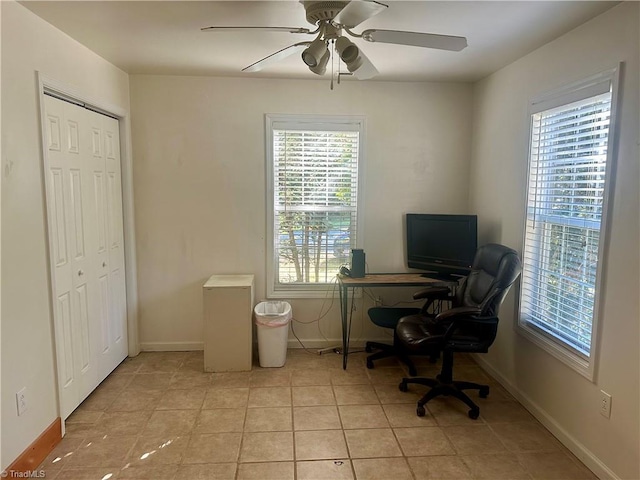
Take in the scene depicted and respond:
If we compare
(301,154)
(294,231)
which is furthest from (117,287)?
(301,154)

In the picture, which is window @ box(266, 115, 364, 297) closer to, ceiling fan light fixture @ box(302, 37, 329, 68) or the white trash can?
the white trash can

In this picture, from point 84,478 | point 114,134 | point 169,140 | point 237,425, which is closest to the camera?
point 84,478

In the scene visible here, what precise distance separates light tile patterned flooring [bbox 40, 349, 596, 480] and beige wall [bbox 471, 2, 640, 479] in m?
0.19

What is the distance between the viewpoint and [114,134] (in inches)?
130

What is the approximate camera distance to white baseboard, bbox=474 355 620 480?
7.07 feet

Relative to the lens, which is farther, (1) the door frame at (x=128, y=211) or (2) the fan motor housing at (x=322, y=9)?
(1) the door frame at (x=128, y=211)

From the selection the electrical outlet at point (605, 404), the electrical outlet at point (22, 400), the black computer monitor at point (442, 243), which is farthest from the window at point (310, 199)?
the electrical outlet at point (605, 404)

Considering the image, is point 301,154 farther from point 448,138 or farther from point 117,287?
point 117,287

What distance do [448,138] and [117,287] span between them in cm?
318

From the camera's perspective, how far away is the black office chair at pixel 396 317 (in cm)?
325

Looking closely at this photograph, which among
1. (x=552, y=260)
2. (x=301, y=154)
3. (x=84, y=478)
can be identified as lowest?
(x=84, y=478)

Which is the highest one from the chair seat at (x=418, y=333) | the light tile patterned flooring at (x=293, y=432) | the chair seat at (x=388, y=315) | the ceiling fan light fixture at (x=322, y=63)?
the ceiling fan light fixture at (x=322, y=63)

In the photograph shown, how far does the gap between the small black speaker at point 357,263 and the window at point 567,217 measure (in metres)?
1.27

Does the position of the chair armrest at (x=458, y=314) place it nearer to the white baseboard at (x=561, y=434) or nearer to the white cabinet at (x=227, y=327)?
the white baseboard at (x=561, y=434)
